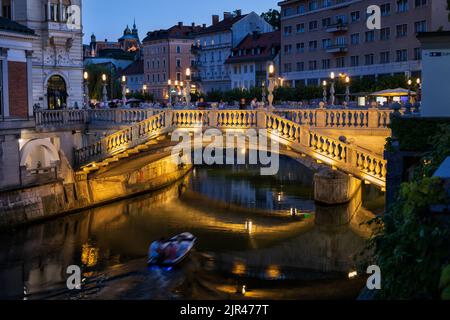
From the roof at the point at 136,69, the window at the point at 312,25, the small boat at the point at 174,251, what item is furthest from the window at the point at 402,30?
the roof at the point at 136,69

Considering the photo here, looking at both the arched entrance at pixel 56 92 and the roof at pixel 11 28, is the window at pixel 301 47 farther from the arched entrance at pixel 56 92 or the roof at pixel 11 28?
the roof at pixel 11 28

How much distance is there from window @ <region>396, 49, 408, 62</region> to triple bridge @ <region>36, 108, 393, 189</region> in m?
37.8

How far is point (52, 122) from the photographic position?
3872 centimetres

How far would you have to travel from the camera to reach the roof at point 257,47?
94.9 meters

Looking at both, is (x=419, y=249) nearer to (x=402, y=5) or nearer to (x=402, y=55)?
(x=402, y=55)

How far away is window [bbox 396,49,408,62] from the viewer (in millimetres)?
67312

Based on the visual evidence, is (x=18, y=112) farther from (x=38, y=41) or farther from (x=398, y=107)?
(x=398, y=107)

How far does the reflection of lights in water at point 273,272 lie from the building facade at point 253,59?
217ft

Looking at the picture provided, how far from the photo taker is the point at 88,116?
40.9 meters

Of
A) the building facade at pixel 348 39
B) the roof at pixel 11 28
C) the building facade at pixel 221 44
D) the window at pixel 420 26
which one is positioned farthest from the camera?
the building facade at pixel 221 44

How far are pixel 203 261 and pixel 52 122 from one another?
48.0 ft

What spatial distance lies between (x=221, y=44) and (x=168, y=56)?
18.3m

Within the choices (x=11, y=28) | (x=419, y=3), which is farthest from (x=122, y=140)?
(x=419, y=3)

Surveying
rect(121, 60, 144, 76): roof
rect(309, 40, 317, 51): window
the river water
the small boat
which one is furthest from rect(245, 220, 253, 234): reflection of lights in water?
rect(121, 60, 144, 76): roof
